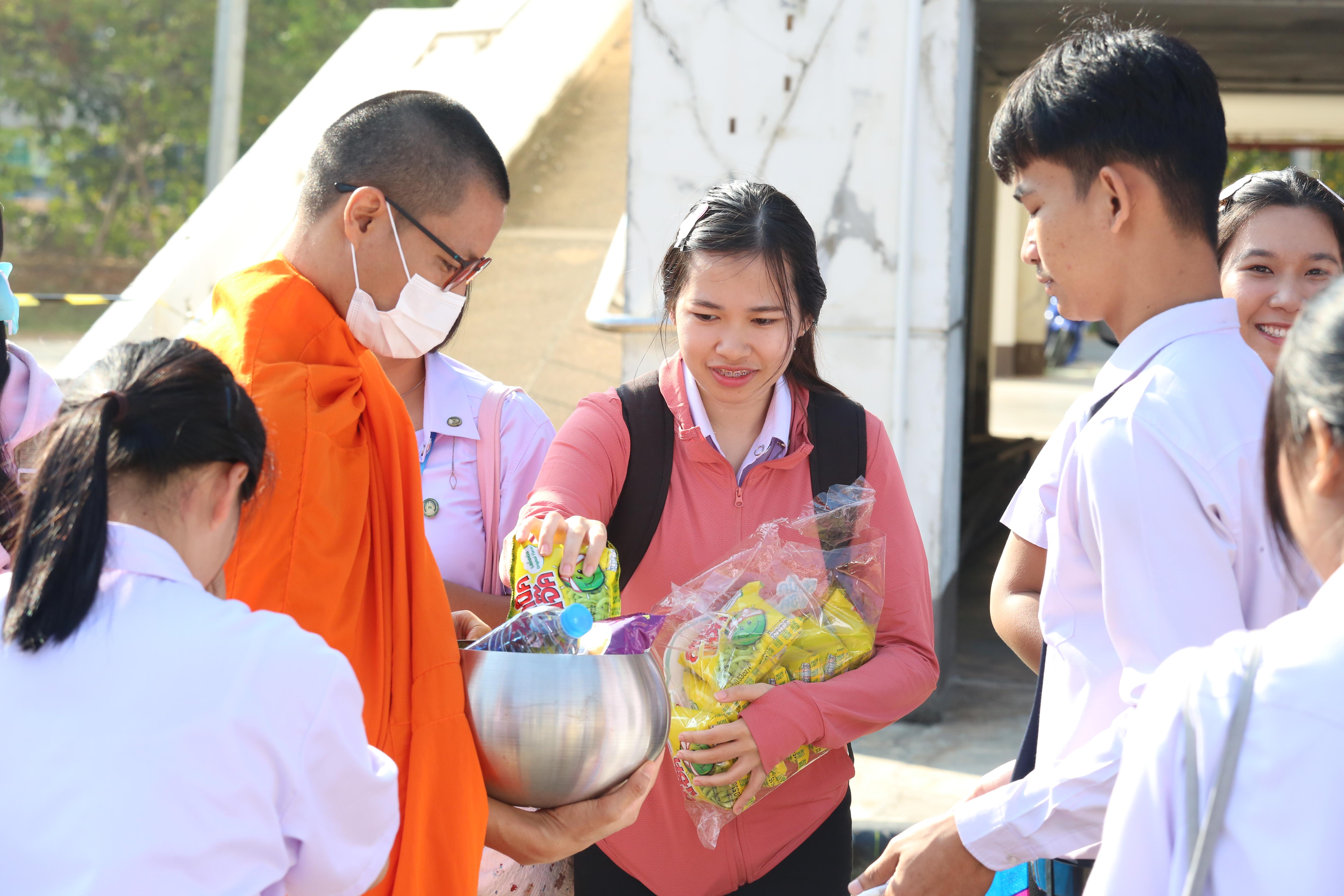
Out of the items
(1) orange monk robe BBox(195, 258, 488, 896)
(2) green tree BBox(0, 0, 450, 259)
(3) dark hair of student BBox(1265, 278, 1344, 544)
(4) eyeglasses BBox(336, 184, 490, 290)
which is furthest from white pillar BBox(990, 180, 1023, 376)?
(3) dark hair of student BBox(1265, 278, 1344, 544)

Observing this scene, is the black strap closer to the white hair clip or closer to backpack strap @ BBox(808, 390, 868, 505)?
backpack strap @ BBox(808, 390, 868, 505)

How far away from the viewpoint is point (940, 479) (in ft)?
16.9

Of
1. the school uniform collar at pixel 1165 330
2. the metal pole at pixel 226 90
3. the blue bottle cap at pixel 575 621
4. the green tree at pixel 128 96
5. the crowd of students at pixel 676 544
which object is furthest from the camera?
the green tree at pixel 128 96

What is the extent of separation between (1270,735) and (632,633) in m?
0.96

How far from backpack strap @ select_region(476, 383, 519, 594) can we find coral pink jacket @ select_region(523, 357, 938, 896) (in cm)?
30

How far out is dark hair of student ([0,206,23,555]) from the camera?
1.86 meters

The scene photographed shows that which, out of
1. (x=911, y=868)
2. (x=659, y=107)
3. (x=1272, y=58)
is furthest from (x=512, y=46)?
(x=911, y=868)

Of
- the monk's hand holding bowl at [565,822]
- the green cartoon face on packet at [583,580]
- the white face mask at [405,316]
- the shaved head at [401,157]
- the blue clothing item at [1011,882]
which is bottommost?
the blue clothing item at [1011,882]

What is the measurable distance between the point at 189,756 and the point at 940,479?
409 cm

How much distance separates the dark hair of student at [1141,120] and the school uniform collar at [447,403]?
1.36 metres

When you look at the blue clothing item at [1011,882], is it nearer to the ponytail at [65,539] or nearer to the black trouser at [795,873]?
the black trouser at [795,873]

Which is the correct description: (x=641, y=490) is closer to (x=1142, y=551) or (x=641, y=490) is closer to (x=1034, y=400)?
(x=1142, y=551)

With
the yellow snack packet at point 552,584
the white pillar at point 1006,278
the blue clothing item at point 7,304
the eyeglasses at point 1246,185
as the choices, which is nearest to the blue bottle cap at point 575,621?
the yellow snack packet at point 552,584

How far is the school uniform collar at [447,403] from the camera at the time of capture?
105 inches
